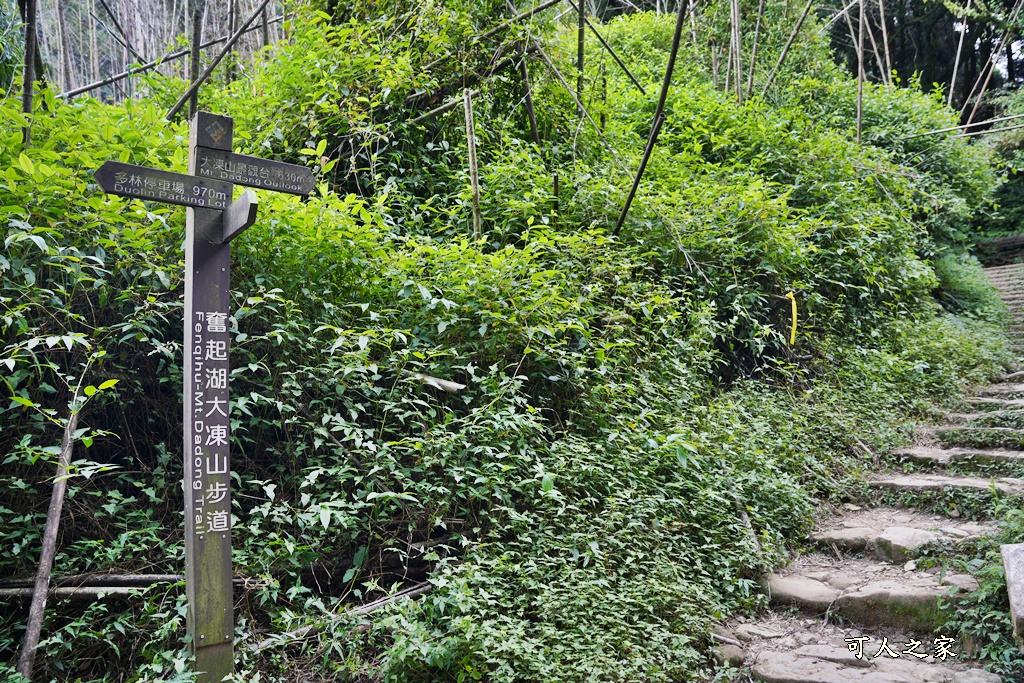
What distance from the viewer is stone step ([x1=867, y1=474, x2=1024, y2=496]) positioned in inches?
170

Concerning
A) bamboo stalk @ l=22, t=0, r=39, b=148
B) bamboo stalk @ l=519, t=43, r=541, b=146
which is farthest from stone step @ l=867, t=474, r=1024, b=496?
bamboo stalk @ l=22, t=0, r=39, b=148

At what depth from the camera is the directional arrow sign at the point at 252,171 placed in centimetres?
272

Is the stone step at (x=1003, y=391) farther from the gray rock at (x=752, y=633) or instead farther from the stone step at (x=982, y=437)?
the gray rock at (x=752, y=633)

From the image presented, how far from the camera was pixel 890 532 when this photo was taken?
4156 millimetres

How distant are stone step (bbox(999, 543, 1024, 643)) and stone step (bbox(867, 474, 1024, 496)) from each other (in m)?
1.30

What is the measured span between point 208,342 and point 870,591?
3.52 metres

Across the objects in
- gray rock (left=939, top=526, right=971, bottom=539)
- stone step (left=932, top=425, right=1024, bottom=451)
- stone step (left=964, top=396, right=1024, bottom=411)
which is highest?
stone step (left=964, top=396, right=1024, bottom=411)

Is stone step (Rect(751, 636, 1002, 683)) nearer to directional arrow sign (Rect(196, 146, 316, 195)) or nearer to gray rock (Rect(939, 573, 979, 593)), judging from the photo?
gray rock (Rect(939, 573, 979, 593))

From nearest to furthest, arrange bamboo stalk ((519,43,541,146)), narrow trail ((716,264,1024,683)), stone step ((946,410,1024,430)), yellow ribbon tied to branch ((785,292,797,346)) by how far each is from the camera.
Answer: narrow trail ((716,264,1024,683)) → stone step ((946,410,1024,430)) → yellow ribbon tied to branch ((785,292,797,346)) → bamboo stalk ((519,43,541,146))

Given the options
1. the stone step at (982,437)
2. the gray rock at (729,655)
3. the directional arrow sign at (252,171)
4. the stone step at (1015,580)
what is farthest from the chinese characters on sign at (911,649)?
the directional arrow sign at (252,171)

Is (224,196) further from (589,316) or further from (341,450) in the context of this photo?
(589,316)

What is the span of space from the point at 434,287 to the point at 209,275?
1561 mm

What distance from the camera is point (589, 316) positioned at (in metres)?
4.54

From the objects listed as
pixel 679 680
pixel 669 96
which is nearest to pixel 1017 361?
pixel 669 96
